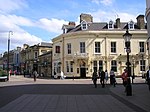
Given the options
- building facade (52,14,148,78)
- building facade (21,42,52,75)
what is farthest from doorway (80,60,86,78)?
building facade (21,42,52,75)

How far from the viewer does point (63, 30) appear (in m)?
57.7

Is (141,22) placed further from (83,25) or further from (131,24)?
(83,25)

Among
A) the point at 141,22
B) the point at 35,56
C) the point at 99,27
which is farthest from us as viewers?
the point at 35,56

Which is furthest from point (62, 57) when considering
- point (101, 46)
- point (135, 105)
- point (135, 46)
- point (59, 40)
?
point (135, 105)

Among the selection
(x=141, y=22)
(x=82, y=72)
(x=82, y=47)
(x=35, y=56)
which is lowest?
(x=82, y=72)

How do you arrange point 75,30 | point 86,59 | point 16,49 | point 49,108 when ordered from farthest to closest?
point 16,49 → point 75,30 → point 86,59 → point 49,108

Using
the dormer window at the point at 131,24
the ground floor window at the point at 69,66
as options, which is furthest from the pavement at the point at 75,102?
the dormer window at the point at 131,24

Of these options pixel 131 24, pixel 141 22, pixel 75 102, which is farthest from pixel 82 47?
pixel 75 102

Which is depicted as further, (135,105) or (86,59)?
(86,59)

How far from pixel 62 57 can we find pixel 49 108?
43.7 meters

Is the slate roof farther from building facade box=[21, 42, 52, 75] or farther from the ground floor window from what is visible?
building facade box=[21, 42, 52, 75]

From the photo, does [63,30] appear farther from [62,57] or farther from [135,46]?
[135,46]

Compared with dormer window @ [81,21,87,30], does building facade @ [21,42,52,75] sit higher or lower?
lower

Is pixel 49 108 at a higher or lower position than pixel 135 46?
lower
